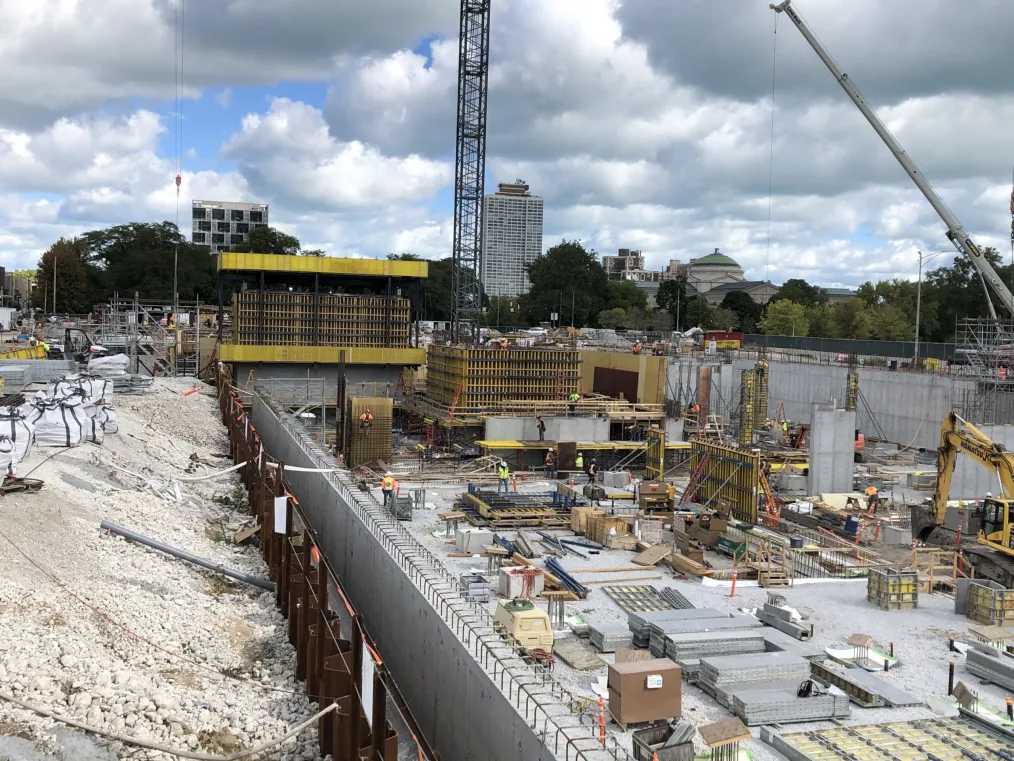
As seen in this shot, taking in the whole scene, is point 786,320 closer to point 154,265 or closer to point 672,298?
point 672,298

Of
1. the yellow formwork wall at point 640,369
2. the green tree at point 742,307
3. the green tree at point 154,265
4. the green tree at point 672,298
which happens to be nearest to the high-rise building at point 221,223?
the green tree at point 154,265

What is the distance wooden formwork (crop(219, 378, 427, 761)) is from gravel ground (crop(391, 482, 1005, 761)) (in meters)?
3.13

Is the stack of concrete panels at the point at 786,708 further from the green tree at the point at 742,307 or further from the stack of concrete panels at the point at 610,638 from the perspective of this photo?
the green tree at the point at 742,307

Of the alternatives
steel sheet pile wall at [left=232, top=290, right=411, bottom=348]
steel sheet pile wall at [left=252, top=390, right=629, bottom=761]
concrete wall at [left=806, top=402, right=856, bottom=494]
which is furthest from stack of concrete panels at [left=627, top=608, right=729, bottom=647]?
steel sheet pile wall at [left=232, top=290, right=411, bottom=348]

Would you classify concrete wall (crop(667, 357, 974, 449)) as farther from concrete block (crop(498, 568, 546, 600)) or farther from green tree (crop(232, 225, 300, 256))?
green tree (crop(232, 225, 300, 256))

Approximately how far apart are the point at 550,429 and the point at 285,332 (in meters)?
15.5

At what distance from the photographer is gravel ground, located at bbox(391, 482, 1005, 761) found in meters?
12.8

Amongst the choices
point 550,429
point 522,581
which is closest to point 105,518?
point 522,581

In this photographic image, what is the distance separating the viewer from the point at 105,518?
653 inches

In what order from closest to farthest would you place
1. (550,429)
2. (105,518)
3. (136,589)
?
(136,589)
(105,518)
(550,429)

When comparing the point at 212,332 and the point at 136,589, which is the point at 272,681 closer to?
the point at 136,589

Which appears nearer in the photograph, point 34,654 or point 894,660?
point 34,654

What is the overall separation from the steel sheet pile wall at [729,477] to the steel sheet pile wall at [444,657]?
12022 millimetres

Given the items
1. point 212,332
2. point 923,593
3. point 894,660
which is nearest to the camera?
point 894,660
